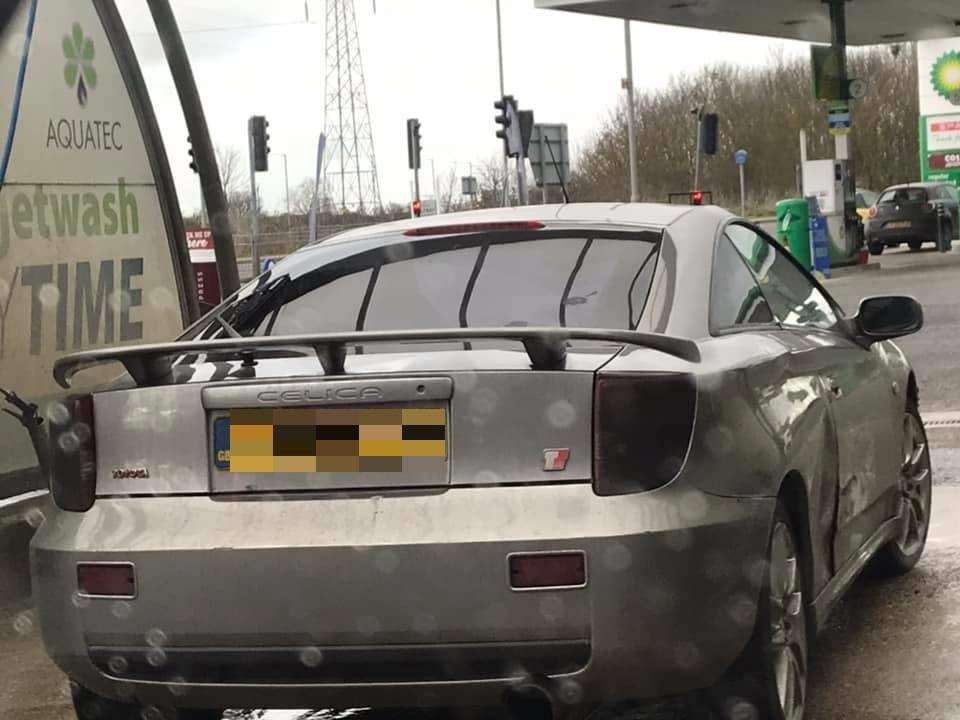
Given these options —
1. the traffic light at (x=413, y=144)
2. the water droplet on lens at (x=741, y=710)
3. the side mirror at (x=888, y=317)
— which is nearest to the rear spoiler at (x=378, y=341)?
the water droplet on lens at (x=741, y=710)

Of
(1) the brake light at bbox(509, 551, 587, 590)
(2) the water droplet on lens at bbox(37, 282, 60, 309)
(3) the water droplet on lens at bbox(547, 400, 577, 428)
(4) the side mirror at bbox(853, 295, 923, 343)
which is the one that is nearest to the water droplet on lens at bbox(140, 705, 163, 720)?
(1) the brake light at bbox(509, 551, 587, 590)

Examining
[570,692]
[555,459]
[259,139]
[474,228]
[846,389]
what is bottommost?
[570,692]

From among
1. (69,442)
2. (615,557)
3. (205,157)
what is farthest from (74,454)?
(205,157)

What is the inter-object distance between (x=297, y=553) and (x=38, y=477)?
13.5 feet

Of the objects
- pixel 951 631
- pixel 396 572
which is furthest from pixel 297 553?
pixel 951 631

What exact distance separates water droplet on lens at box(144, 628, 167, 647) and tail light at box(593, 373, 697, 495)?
1030 millimetres

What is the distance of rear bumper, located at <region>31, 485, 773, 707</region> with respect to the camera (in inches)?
138

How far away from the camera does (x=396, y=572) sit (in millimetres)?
3523

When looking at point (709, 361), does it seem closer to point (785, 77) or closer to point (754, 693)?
point (754, 693)

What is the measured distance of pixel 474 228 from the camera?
4613 millimetres

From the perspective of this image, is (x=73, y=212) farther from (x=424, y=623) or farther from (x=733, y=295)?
(x=424, y=623)

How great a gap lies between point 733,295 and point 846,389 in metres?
0.77

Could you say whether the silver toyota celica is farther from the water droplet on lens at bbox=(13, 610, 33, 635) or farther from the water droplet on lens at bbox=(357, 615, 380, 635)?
the water droplet on lens at bbox=(13, 610, 33, 635)

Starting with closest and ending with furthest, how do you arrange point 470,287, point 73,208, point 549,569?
point 549,569
point 470,287
point 73,208
